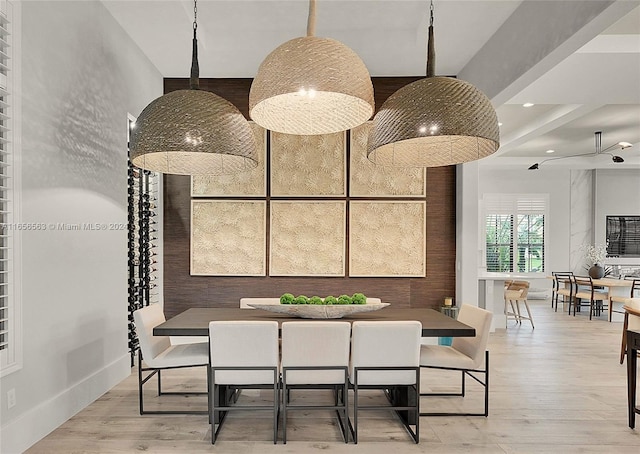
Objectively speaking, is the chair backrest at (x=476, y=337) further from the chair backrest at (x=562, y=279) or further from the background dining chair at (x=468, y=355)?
the chair backrest at (x=562, y=279)

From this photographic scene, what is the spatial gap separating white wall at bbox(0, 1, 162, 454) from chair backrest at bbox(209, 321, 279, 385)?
1119mm

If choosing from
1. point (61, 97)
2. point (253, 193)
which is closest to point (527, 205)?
point (253, 193)

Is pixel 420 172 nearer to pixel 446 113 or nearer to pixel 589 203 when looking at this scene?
pixel 446 113

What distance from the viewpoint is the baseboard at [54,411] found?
9.19 feet

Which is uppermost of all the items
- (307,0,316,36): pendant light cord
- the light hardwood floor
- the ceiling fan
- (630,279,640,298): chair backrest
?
the ceiling fan

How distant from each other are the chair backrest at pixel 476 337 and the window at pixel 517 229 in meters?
7.88

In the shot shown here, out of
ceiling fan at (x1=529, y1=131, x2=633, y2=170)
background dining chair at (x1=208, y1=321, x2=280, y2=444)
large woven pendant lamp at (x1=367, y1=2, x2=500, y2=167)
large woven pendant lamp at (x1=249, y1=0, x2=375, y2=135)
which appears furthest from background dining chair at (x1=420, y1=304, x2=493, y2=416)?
ceiling fan at (x1=529, y1=131, x2=633, y2=170)

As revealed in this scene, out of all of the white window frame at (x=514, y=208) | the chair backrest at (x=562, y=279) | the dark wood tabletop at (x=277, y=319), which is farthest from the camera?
the white window frame at (x=514, y=208)

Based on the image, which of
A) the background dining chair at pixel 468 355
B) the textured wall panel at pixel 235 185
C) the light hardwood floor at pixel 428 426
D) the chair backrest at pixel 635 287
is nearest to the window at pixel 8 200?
the light hardwood floor at pixel 428 426

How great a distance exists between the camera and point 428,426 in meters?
3.36

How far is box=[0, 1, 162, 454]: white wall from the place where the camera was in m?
2.99

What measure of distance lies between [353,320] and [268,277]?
2.21 meters

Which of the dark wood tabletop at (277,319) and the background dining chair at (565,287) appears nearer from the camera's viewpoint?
the dark wood tabletop at (277,319)

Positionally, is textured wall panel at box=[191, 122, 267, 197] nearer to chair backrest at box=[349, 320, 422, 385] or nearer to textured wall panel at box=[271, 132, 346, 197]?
textured wall panel at box=[271, 132, 346, 197]
